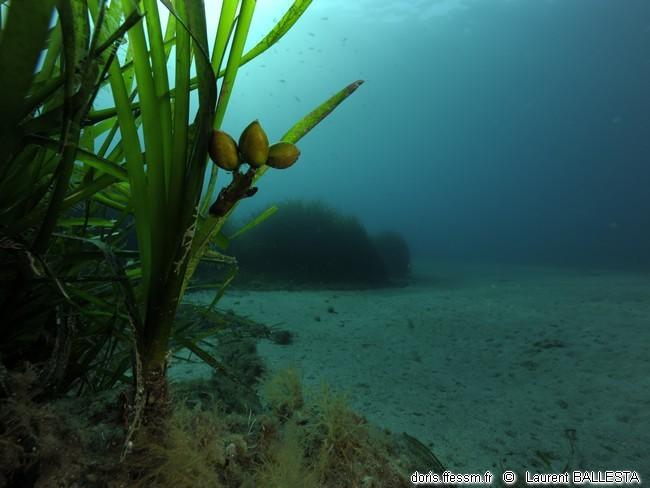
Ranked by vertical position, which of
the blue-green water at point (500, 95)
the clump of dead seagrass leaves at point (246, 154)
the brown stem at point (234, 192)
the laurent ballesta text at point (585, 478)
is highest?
the blue-green water at point (500, 95)

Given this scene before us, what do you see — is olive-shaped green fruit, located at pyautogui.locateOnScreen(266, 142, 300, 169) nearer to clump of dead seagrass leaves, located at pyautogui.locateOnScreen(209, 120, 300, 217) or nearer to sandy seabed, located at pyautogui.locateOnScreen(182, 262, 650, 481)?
clump of dead seagrass leaves, located at pyautogui.locateOnScreen(209, 120, 300, 217)

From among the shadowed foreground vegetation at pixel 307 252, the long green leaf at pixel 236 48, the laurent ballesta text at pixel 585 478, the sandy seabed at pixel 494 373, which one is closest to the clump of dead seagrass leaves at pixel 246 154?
the long green leaf at pixel 236 48

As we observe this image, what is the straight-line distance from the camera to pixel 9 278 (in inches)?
43.6

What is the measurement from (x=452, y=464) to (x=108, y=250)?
205cm

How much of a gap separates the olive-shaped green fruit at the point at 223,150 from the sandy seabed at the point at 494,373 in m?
1.86

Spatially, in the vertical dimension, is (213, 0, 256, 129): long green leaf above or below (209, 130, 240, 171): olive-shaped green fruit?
above

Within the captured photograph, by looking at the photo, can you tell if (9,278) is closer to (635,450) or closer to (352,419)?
(352,419)

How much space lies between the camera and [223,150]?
79 cm

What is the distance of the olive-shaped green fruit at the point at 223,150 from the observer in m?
0.79

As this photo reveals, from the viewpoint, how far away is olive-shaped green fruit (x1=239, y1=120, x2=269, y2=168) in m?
0.77

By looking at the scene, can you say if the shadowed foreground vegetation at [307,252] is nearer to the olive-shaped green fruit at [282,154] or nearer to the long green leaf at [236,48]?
the long green leaf at [236,48]

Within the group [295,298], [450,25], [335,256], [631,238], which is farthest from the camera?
[631,238]

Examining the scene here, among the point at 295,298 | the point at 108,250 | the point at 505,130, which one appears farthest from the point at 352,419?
the point at 505,130

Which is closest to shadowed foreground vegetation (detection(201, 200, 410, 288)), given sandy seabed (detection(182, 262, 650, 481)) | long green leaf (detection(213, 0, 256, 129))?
sandy seabed (detection(182, 262, 650, 481))
